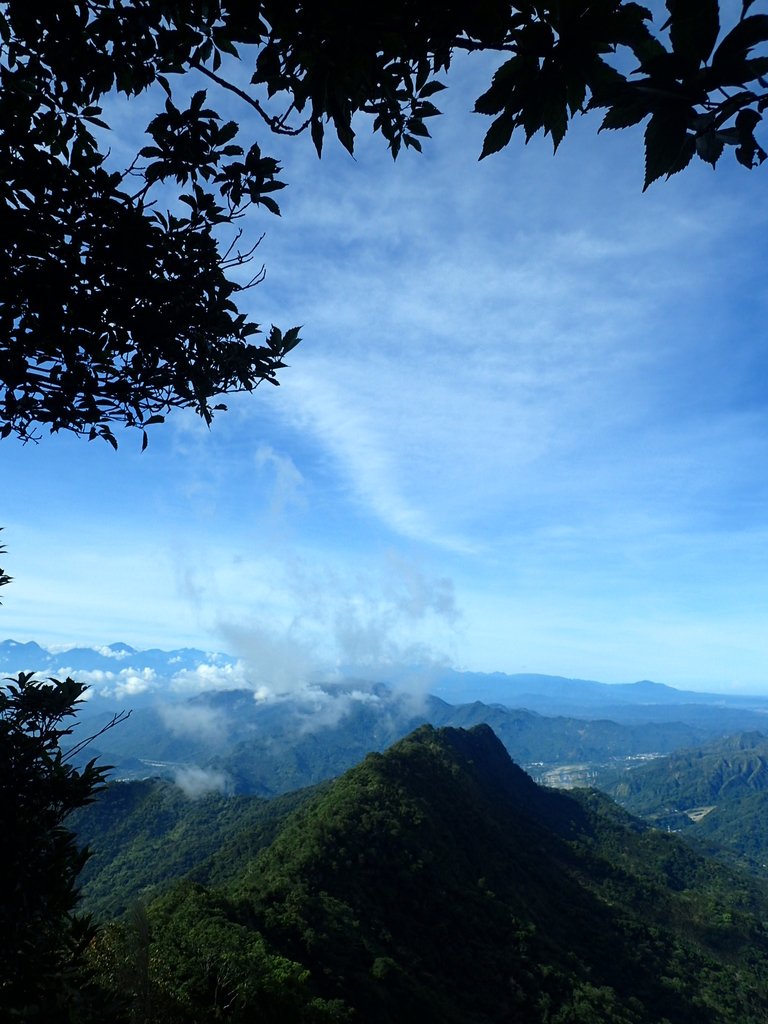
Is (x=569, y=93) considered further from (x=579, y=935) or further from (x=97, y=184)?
(x=579, y=935)

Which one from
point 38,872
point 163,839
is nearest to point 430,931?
point 38,872

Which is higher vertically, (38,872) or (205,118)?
(205,118)

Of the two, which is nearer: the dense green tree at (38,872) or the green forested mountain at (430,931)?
the dense green tree at (38,872)

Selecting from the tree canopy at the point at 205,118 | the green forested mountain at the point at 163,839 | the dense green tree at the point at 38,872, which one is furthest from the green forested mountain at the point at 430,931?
the green forested mountain at the point at 163,839

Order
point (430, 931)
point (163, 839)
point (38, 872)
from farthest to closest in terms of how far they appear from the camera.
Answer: point (163, 839), point (430, 931), point (38, 872)

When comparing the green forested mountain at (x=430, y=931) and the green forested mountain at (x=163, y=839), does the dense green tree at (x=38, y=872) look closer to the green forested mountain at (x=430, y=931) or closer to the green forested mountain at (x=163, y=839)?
the green forested mountain at (x=430, y=931)

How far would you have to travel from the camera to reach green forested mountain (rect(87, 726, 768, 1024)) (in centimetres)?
2511

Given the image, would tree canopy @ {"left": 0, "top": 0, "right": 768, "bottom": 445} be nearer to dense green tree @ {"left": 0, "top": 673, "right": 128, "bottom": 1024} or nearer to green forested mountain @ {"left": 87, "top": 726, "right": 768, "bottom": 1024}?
dense green tree @ {"left": 0, "top": 673, "right": 128, "bottom": 1024}

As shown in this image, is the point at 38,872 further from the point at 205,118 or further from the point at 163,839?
the point at 163,839

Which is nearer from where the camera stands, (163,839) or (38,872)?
(38,872)

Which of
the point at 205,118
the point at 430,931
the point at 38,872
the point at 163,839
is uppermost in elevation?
the point at 205,118

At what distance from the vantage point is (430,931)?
59219mm

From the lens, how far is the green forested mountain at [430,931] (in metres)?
25.1

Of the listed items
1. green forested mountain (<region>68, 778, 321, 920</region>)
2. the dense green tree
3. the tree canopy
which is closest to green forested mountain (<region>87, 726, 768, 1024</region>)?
the dense green tree
